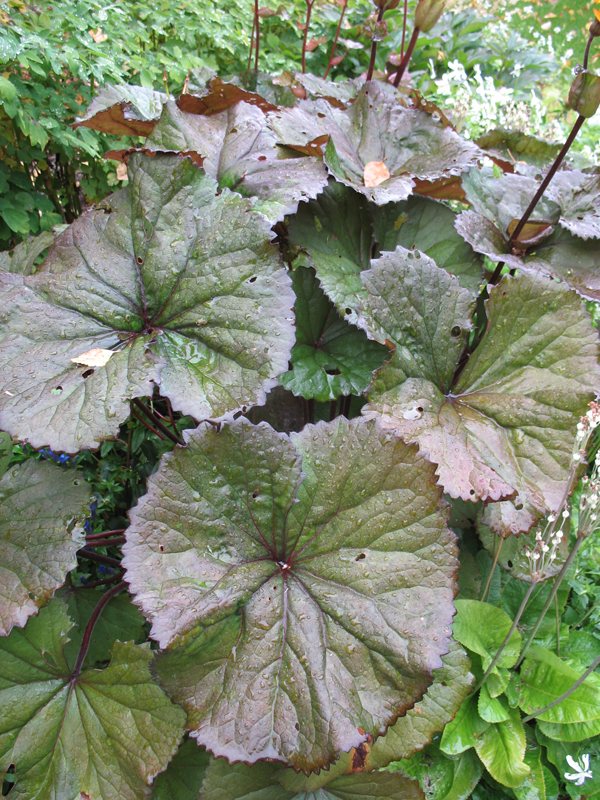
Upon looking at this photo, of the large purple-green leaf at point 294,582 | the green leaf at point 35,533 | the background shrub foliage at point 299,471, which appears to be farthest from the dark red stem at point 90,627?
the large purple-green leaf at point 294,582

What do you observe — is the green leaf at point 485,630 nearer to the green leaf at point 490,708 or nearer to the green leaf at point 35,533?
the green leaf at point 490,708

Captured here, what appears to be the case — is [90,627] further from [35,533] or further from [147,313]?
[147,313]

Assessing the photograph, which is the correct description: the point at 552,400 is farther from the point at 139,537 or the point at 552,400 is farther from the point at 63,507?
the point at 63,507

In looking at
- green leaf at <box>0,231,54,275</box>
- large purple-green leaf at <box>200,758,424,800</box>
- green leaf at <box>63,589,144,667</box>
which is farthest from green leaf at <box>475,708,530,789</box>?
green leaf at <box>0,231,54,275</box>

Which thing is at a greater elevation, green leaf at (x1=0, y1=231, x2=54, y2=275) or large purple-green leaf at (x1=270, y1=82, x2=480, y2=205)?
large purple-green leaf at (x1=270, y1=82, x2=480, y2=205)

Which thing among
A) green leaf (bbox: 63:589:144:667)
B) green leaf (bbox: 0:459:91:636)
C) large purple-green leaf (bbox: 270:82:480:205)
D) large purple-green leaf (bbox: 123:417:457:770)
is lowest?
green leaf (bbox: 63:589:144:667)

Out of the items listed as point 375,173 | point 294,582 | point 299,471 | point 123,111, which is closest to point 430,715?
point 294,582

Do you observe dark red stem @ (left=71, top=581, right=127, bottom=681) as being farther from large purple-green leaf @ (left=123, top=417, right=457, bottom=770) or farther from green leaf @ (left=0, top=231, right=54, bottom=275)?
green leaf @ (left=0, top=231, right=54, bottom=275)
